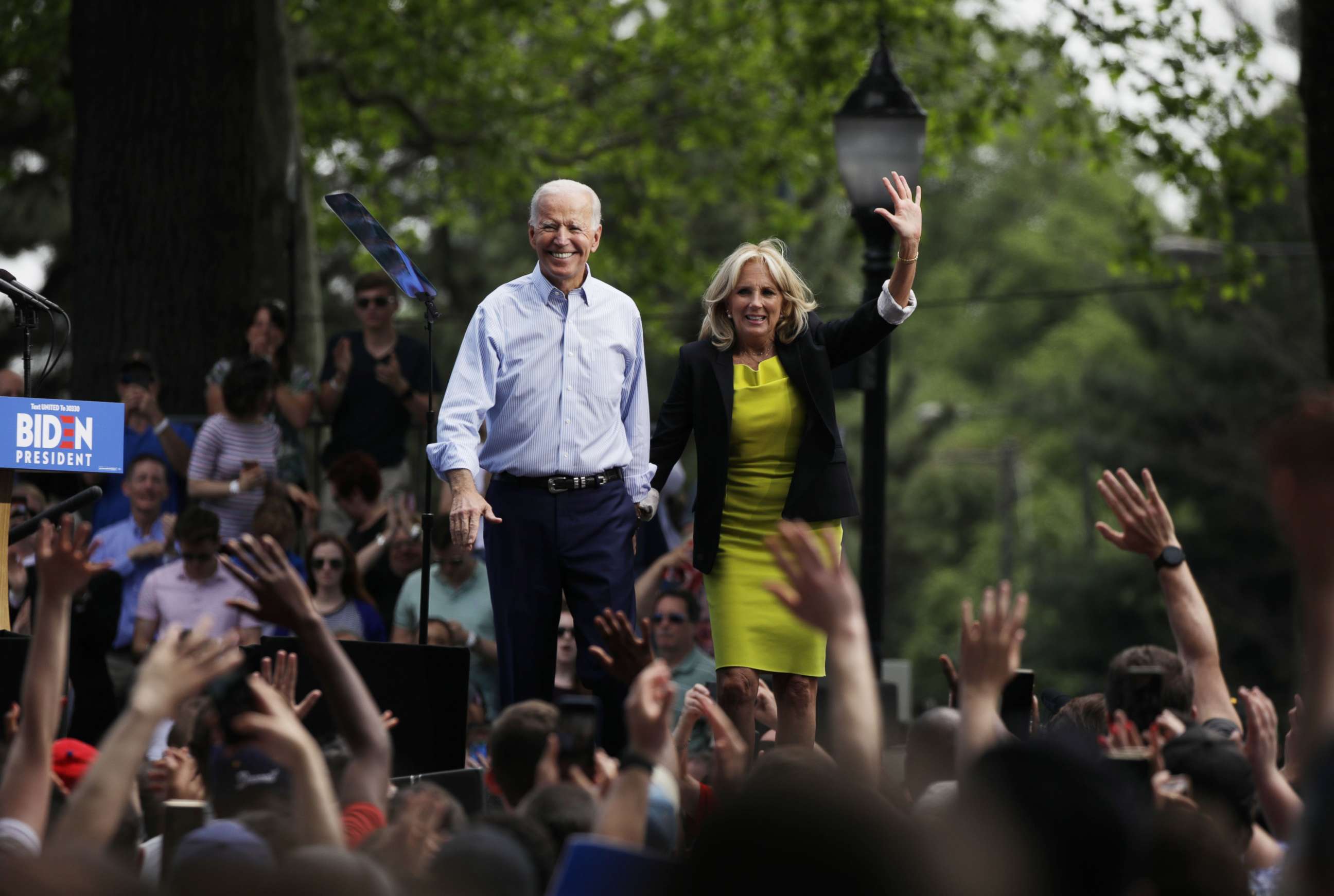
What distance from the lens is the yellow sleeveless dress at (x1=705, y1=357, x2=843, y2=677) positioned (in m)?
6.45

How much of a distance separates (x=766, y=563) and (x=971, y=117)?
12.7 meters

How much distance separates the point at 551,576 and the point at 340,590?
2743 millimetres

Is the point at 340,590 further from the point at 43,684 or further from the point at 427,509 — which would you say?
the point at 43,684

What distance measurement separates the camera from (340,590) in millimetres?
8961

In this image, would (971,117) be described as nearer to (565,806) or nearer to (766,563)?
(766,563)

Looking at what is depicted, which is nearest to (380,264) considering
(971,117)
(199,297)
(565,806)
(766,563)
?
(766,563)

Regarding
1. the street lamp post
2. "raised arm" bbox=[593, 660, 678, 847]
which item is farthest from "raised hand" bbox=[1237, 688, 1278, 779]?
the street lamp post

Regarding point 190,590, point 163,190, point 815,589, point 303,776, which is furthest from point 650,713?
point 163,190

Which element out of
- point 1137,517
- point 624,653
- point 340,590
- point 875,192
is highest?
point 875,192

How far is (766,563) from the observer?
257 inches

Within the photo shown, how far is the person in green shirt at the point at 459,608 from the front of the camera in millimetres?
8844

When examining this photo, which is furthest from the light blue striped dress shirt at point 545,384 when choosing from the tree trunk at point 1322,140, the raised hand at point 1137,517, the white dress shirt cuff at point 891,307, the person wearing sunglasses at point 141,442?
the tree trunk at point 1322,140

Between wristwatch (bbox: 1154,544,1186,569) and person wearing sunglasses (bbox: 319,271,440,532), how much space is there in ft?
18.3

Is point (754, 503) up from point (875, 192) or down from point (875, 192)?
down
